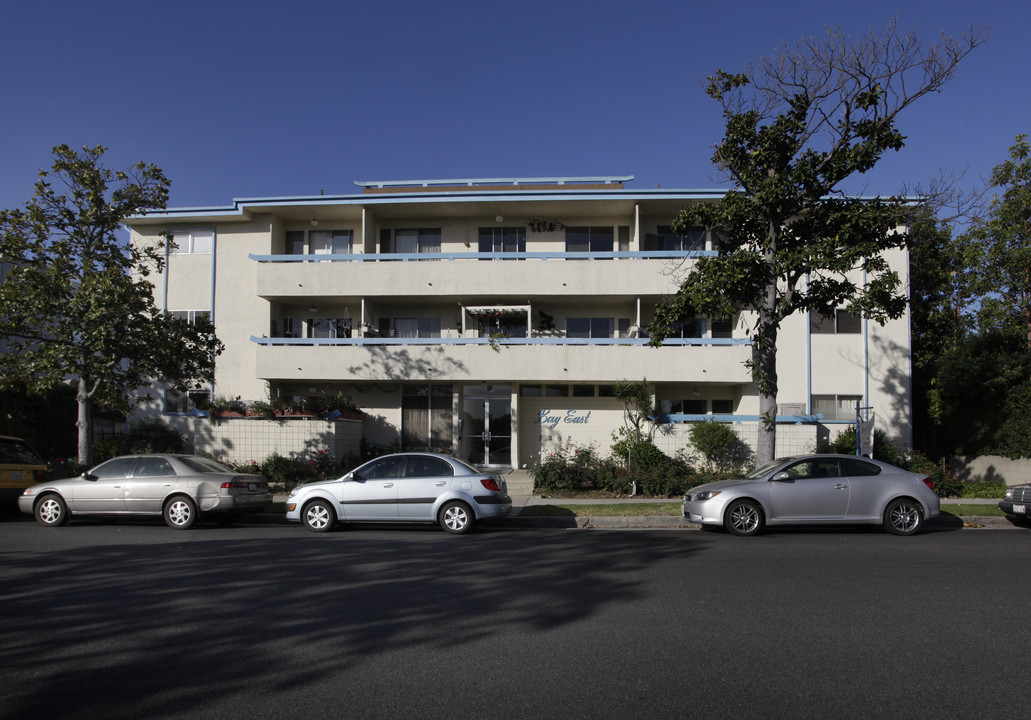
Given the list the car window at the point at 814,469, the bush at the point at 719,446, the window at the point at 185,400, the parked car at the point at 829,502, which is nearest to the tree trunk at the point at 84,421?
the window at the point at 185,400

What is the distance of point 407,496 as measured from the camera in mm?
12625

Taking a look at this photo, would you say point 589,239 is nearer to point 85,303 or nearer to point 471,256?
point 471,256

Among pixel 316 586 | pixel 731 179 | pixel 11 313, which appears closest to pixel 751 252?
pixel 731 179

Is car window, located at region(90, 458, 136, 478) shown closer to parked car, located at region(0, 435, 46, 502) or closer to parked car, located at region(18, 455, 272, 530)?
parked car, located at region(18, 455, 272, 530)

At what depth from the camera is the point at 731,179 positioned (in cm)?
1567

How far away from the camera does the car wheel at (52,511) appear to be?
13.5 meters

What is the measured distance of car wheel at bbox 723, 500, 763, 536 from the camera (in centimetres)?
1200

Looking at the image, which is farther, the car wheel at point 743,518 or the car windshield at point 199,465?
the car windshield at point 199,465

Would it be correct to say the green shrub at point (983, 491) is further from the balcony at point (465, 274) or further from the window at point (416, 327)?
the window at point (416, 327)

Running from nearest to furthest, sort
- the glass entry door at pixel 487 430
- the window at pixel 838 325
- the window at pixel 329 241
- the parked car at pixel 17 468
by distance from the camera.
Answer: the parked car at pixel 17 468, the window at pixel 838 325, the glass entry door at pixel 487 430, the window at pixel 329 241

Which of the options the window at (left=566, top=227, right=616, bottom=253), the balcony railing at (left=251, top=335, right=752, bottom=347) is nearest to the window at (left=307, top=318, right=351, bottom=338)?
the balcony railing at (left=251, top=335, right=752, bottom=347)

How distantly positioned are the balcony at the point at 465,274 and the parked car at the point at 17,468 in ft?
30.9

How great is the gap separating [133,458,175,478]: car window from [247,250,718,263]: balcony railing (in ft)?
35.4

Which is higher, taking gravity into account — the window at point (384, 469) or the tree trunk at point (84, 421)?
the tree trunk at point (84, 421)
